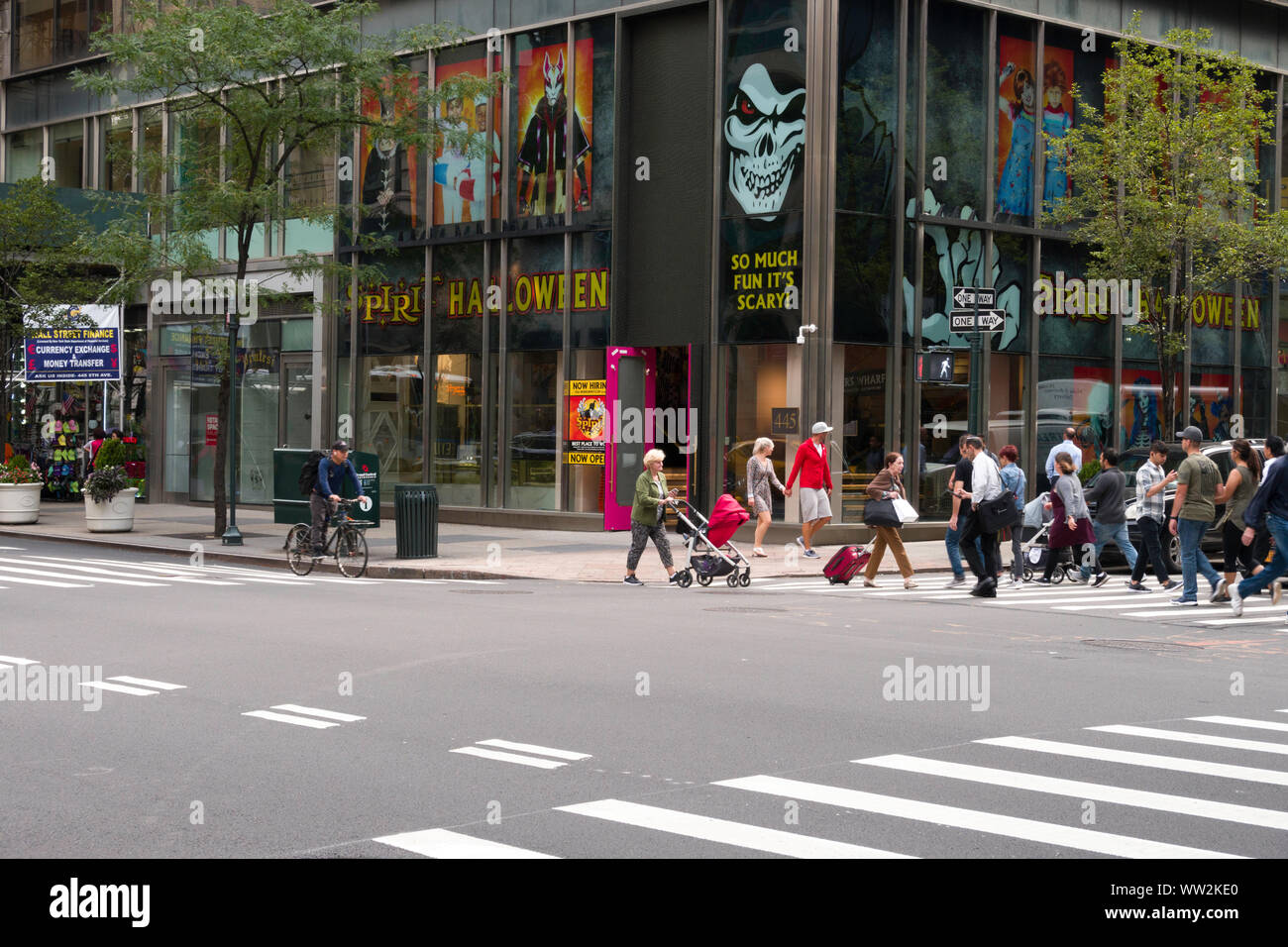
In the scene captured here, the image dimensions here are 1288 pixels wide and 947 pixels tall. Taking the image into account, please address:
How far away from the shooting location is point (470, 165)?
30078mm

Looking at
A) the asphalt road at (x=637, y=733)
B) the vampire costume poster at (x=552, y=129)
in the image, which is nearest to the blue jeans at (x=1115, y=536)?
the asphalt road at (x=637, y=733)

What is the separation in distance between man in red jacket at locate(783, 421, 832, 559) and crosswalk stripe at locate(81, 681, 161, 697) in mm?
13806

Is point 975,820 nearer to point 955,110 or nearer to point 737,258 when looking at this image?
point 737,258

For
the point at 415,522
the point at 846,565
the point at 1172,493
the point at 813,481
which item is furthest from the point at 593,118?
the point at 1172,493

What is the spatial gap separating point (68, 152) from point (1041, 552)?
31.8 meters

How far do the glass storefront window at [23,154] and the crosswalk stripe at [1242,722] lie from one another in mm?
40216

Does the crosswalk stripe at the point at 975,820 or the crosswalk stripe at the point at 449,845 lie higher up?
the crosswalk stripe at the point at 975,820

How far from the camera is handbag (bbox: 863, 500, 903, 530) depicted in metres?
18.8

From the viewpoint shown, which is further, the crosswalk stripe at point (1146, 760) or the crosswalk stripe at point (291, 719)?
the crosswalk stripe at point (291, 719)

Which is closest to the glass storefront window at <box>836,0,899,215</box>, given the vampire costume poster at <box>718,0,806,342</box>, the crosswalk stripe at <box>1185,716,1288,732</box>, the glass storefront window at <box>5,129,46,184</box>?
the vampire costume poster at <box>718,0,806,342</box>

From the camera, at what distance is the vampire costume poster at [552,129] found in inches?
1115

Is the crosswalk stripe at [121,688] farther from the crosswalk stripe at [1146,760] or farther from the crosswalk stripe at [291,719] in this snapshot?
the crosswalk stripe at [1146,760]

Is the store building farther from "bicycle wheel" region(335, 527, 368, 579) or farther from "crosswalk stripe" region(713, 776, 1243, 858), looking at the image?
"crosswalk stripe" region(713, 776, 1243, 858)

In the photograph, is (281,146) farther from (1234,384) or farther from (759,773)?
(759,773)
